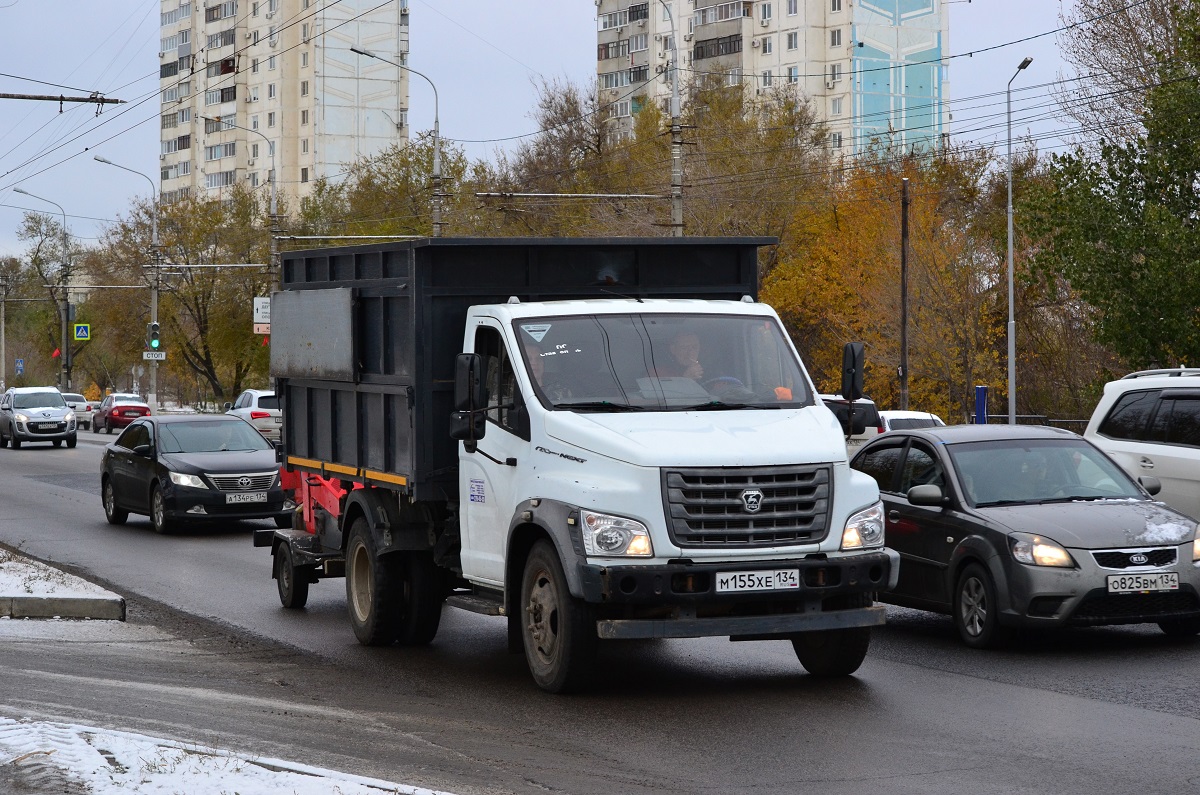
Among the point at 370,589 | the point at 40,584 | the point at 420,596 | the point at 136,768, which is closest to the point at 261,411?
the point at 40,584

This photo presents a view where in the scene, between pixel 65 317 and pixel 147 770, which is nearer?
pixel 147 770

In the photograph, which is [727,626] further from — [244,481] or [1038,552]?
[244,481]

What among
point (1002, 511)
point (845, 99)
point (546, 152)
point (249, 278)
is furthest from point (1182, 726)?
point (845, 99)

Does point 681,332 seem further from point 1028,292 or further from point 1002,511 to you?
point 1028,292

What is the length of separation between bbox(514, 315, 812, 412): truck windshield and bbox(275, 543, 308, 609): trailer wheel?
15.1 ft

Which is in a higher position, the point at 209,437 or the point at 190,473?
the point at 209,437

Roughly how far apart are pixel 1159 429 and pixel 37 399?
137ft

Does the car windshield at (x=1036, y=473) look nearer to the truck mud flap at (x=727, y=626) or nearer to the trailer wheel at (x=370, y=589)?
the truck mud flap at (x=727, y=626)

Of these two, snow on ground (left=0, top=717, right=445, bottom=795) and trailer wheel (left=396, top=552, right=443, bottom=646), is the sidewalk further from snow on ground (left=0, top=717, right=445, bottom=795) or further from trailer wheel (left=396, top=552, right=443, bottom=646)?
trailer wheel (left=396, top=552, right=443, bottom=646)

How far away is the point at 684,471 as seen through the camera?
8.66 metres

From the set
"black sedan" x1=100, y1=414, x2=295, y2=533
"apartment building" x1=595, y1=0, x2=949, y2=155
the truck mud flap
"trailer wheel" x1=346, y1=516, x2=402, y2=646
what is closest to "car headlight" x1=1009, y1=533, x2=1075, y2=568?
the truck mud flap

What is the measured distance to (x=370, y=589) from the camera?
11.4 m

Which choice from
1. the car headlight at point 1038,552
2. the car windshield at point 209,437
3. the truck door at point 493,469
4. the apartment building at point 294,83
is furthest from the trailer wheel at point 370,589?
the apartment building at point 294,83

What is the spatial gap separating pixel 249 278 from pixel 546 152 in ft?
57.9
